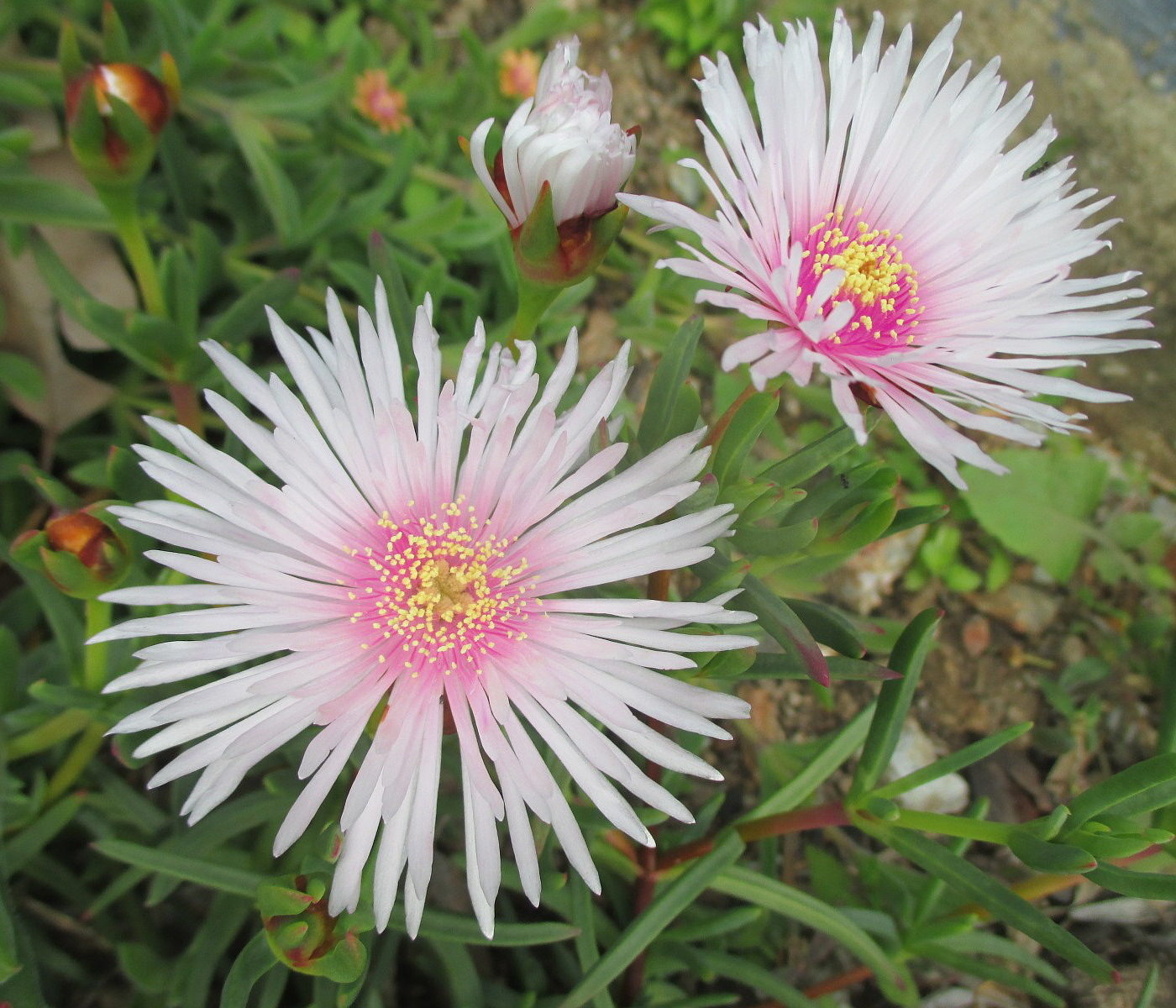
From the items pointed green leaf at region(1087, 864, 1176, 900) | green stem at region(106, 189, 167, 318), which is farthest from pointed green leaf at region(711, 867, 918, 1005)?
green stem at region(106, 189, 167, 318)

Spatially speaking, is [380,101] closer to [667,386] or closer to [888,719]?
[667,386]

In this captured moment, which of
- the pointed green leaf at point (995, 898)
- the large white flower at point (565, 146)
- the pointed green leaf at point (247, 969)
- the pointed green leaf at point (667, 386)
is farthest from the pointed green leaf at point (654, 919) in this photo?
the large white flower at point (565, 146)

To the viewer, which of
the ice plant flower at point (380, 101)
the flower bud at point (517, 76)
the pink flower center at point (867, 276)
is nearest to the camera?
the pink flower center at point (867, 276)

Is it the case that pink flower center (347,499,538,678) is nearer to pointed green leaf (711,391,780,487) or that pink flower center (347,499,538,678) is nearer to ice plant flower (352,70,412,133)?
pointed green leaf (711,391,780,487)

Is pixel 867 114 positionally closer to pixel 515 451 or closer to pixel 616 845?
pixel 515 451

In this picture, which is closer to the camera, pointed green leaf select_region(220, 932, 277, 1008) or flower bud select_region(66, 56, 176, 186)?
pointed green leaf select_region(220, 932, 277, 1008)

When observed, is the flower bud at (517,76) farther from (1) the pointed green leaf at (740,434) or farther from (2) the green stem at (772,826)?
(2) the green stem at (772,826)
